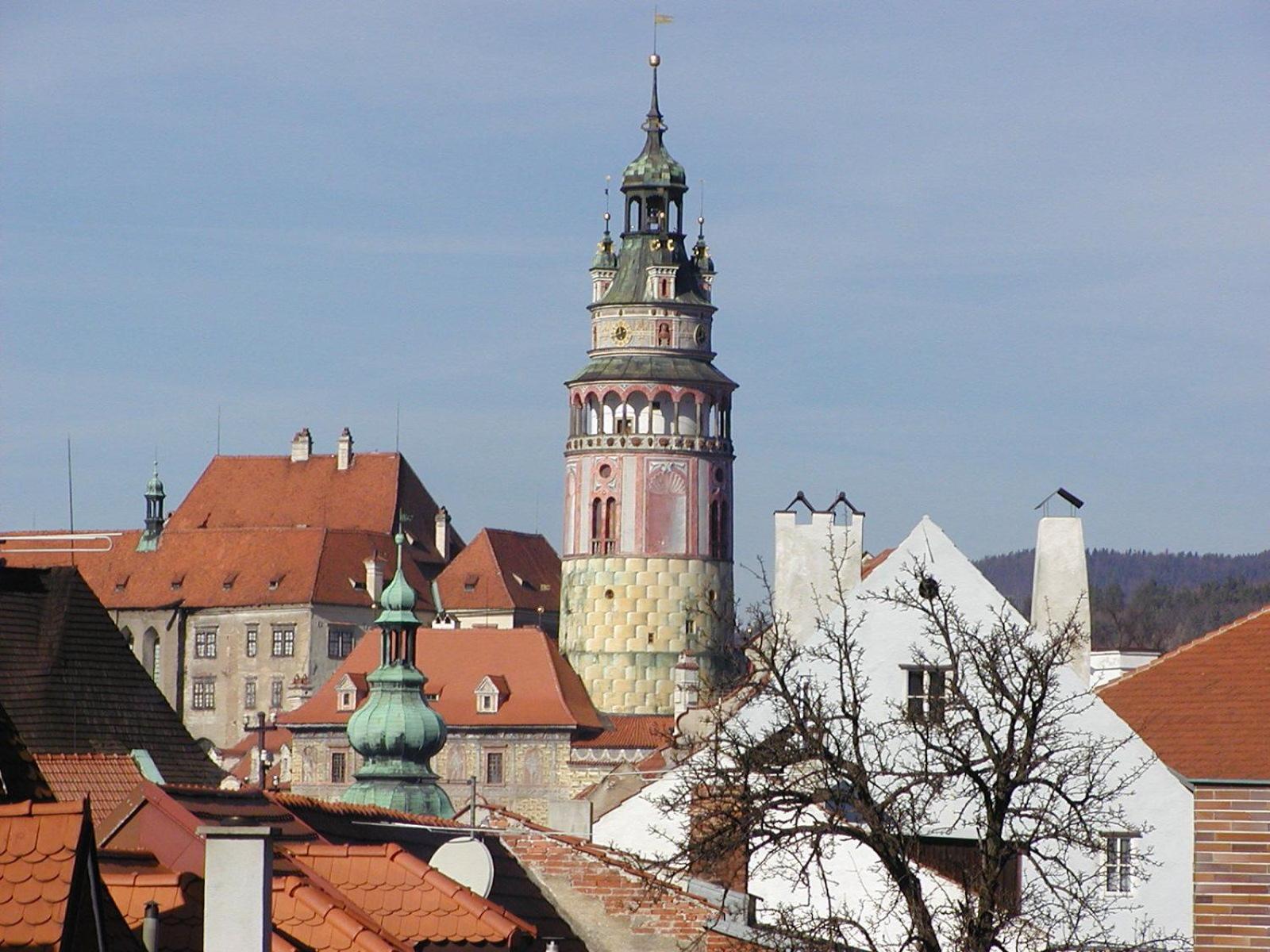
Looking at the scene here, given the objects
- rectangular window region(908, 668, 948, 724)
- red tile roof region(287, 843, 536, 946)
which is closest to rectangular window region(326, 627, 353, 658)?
rectangular window region(908, 668, 948, 724)

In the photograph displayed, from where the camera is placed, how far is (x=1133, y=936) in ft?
95.3

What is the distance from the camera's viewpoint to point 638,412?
105 meters

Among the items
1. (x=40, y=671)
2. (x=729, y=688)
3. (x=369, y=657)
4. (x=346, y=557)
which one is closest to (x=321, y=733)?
(x=369, y=657)

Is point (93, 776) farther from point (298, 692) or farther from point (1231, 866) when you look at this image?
point (298, 692)

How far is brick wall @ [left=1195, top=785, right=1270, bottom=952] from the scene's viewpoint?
28.5 meters

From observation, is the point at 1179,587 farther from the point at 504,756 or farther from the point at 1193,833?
the point at 1193,833

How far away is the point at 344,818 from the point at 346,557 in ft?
339

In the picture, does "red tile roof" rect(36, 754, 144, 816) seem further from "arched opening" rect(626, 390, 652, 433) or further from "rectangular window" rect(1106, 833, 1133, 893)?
"arched opening" rect(626, 390, 652, 433)

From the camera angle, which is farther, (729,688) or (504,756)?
(504,756)

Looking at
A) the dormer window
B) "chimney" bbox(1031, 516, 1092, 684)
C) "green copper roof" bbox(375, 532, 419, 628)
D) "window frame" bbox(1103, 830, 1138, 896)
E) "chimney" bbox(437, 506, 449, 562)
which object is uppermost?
"chimney" bbox(437, 506, 449, 562)

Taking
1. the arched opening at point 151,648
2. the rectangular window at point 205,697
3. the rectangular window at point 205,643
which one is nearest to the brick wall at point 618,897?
the rectangular window at point 205,697

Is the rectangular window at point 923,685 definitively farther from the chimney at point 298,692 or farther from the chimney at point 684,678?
the chimney at point 298,692

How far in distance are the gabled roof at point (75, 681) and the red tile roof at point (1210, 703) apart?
30.5ft

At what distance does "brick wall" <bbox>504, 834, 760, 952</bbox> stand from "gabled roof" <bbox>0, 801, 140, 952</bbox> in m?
10.4
